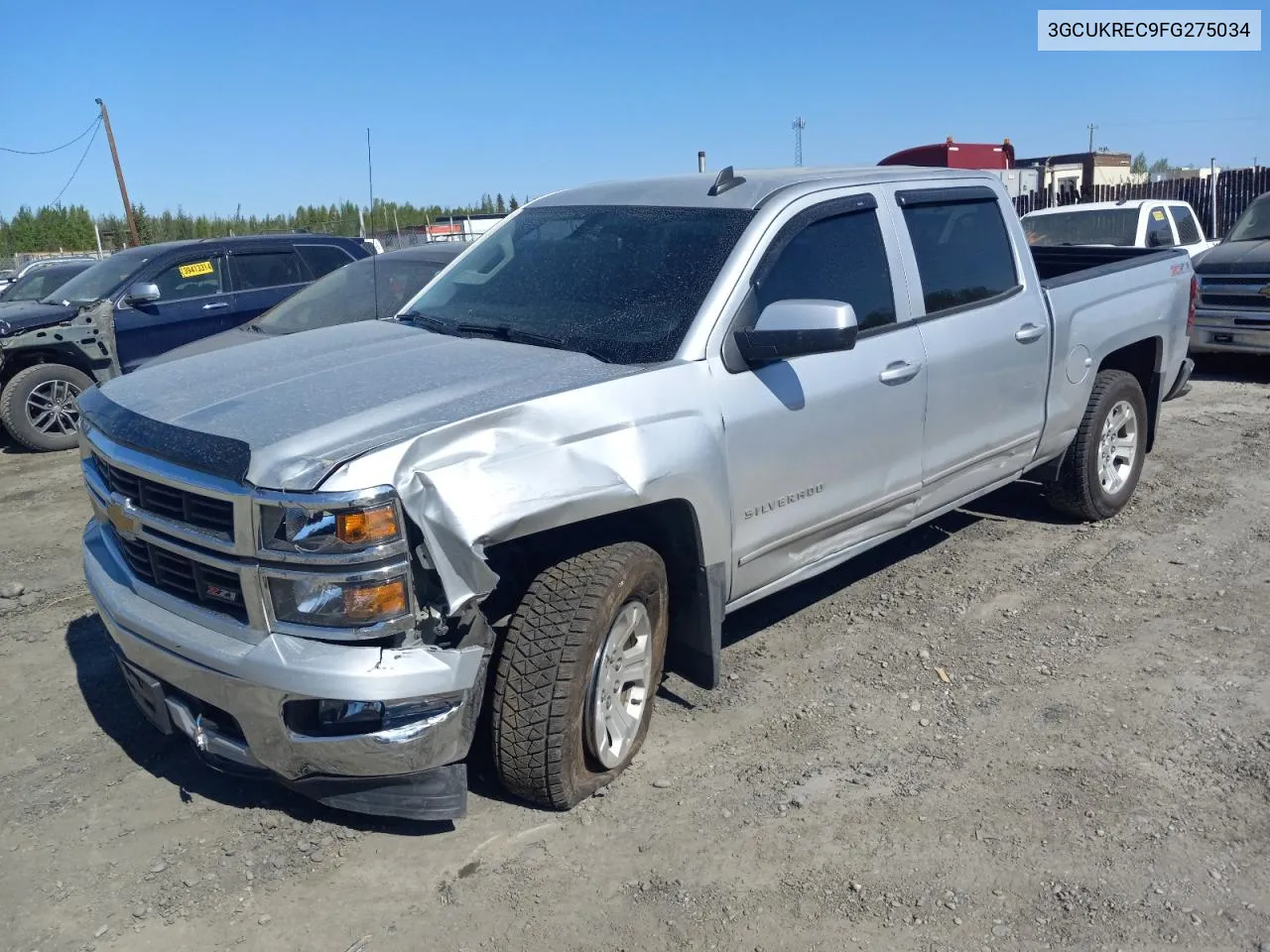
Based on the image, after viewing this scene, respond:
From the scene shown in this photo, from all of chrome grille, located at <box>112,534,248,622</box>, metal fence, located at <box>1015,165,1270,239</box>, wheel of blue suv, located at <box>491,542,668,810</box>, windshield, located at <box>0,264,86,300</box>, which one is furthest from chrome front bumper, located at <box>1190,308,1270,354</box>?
metal fence, located at <box>1015,165,1270,239</box>

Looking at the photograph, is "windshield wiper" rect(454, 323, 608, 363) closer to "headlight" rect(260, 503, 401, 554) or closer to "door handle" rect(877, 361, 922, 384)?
"headlight" rect(260, 503, 401, 554)

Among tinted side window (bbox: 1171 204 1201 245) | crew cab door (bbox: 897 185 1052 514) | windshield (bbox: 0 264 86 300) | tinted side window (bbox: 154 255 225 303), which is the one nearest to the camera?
crew cab door (bbox: 897 185 1052 514)

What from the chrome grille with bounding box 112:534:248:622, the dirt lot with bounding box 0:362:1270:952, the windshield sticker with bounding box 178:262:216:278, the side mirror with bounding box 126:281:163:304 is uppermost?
the windshield sticker with bounding box 178:262:216:278

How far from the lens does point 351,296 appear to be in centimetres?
793

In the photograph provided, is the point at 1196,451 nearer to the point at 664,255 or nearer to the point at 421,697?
the point at 664,255

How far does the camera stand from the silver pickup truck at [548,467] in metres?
2.83

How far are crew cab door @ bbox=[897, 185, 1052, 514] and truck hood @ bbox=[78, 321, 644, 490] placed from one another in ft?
5.66

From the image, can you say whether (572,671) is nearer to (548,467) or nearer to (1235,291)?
(548,467)

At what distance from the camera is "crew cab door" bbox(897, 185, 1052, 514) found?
4.58 metres

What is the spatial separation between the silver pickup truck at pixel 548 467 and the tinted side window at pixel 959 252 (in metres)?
0.02

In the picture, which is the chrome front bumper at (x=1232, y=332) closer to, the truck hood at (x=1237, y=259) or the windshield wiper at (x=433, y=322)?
the truck hood at (x=1237, y=259)

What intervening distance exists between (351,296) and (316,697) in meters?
5.62

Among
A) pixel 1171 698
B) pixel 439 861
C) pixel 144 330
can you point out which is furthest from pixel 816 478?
pixel 144 330

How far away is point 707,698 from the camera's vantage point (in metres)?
4.21
